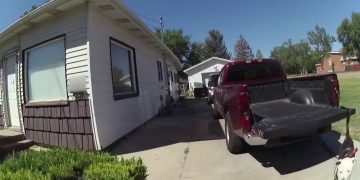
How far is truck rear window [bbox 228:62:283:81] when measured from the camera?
29.8 feet

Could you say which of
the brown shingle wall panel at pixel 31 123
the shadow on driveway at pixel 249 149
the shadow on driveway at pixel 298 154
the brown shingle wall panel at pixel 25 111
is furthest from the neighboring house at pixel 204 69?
the shadow on driveway at pixel 298 154

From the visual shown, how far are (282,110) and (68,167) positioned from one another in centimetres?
390

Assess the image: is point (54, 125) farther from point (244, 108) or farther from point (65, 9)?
point (244, 108)

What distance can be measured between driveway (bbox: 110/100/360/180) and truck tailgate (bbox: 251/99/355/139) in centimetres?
68

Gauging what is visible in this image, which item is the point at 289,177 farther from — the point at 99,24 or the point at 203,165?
the point at 99,24

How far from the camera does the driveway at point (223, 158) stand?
5.75 m

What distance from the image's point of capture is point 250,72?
925 cm

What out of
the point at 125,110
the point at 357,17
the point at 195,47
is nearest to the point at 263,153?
the point at 125,110

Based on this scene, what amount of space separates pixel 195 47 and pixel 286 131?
7060 centimetres

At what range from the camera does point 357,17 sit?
79375 mm

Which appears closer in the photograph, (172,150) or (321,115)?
(321,115)

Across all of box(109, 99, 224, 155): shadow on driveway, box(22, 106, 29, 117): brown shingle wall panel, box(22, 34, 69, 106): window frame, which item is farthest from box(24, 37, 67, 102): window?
box(109, 99, 224, 155): shadow on driveway

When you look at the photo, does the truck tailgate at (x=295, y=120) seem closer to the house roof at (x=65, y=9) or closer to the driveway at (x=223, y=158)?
the driveway at (x=223, y=158)

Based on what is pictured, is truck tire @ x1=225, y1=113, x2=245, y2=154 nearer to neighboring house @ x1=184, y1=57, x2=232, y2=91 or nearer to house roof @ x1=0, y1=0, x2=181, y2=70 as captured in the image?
house roof @ x1=0, y1=0, x2=181, y2=70
